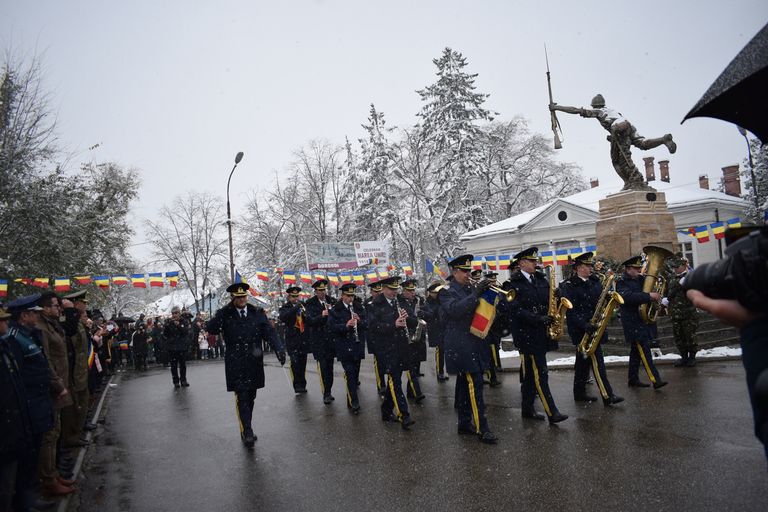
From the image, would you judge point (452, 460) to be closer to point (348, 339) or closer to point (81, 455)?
point (348, 339)

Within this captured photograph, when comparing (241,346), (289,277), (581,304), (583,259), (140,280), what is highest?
(140,280)

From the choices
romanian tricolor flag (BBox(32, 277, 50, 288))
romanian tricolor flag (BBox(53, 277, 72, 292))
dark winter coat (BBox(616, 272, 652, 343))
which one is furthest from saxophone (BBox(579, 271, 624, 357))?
romanian tricolor flag (BBox(53, 277, 72, 292))

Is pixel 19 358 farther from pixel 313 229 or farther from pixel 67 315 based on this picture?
pixel 313 229

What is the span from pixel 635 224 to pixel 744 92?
13095mm

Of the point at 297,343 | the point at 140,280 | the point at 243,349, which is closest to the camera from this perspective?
the point at 243,349

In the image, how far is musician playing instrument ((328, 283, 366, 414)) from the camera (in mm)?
8672

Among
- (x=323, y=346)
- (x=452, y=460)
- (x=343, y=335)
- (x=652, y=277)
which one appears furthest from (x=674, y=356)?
(x=452, y=460)

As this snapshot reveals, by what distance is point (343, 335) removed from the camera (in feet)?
29.7

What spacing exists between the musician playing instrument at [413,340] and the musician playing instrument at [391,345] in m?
0.37

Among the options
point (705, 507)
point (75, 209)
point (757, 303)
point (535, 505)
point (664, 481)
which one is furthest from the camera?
point (75, 209)

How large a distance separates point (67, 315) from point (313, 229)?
35698mm

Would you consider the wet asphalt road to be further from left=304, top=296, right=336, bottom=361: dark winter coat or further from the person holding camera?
left=304, top=296, right=336, bottom=361: dark winter coat

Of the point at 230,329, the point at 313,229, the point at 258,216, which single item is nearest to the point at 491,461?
the point at 230,329

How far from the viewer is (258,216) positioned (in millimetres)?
44562
